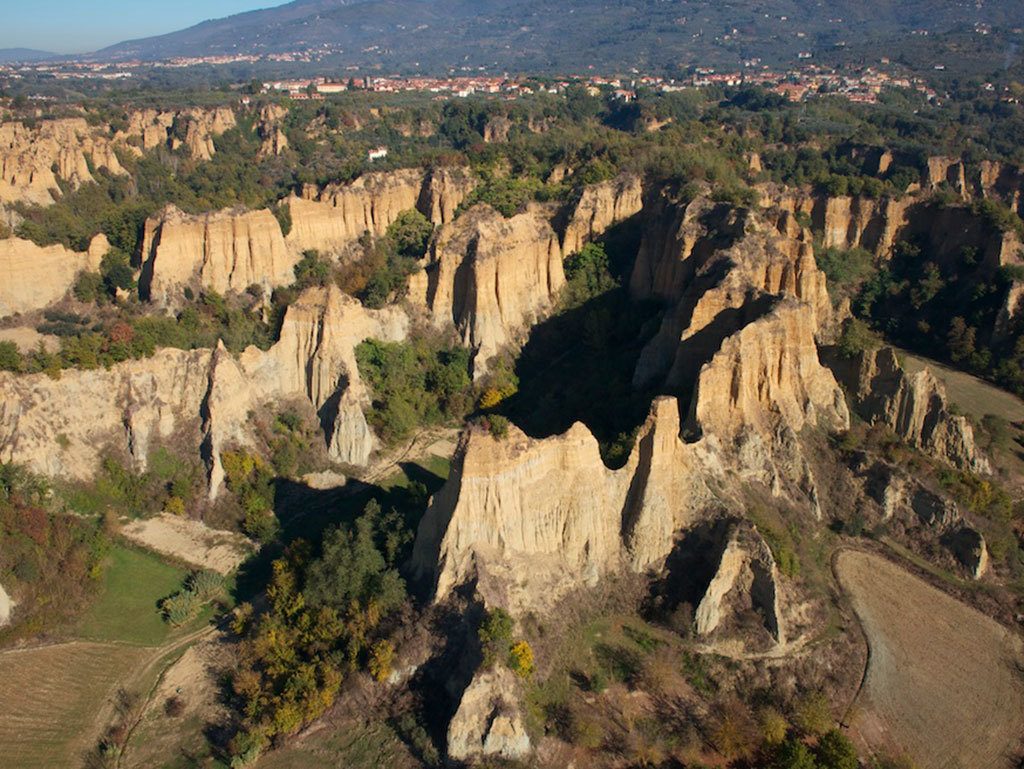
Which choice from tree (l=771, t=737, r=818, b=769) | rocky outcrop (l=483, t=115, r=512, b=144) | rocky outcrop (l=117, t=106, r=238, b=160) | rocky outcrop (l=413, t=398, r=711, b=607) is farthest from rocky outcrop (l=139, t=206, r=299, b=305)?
rocky outcrop (l=483, t=115, r=512, b=144)

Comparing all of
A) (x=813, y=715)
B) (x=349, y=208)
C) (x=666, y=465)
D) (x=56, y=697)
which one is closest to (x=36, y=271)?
(x=349, y=208)

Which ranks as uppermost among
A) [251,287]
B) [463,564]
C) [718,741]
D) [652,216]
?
[652,216]

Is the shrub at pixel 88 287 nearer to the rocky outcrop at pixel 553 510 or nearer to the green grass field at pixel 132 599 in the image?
the green grass field at pixel 132 599

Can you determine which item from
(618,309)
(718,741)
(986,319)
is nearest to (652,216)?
(618,309)

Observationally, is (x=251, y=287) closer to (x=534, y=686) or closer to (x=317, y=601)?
(x=317, y=601)

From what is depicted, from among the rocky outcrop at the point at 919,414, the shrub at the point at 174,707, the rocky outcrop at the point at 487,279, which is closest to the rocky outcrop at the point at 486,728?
the shrub at the point at 174,707

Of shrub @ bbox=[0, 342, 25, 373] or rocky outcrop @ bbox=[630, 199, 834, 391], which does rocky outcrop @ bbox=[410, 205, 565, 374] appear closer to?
rocky outcrop @ bbox=[630, 199, 834, 391]

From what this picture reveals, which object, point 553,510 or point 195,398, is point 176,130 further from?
point 553,510
